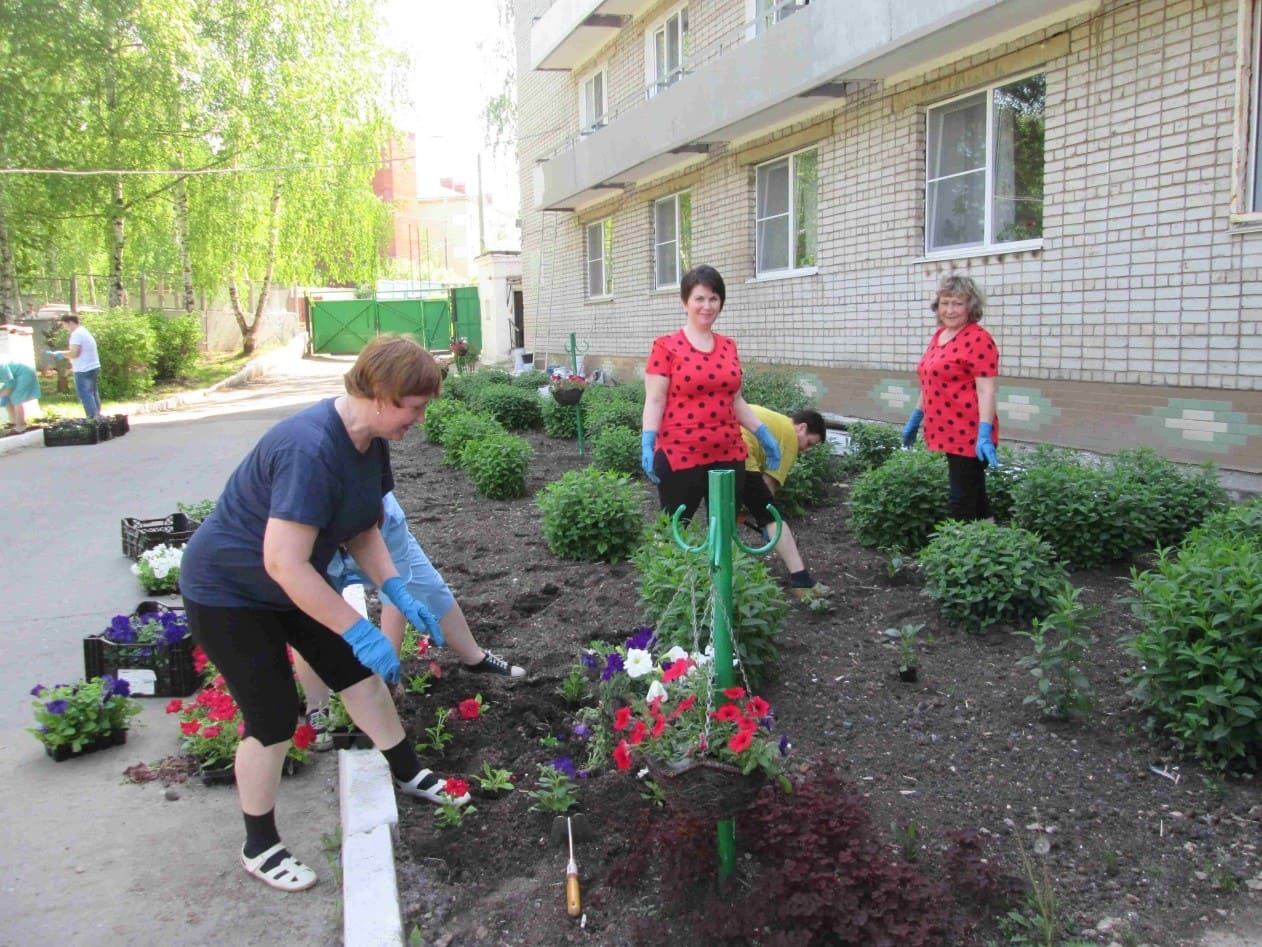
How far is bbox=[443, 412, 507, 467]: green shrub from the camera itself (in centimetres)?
977

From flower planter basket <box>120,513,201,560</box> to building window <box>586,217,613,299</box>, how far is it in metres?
11.1

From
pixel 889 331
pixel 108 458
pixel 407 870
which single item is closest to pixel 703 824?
pixel 407 870

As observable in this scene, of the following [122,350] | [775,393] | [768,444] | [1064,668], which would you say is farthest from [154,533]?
[122,350]

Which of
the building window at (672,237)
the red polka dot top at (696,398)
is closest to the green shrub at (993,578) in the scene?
the red polka dot top at (696,398)

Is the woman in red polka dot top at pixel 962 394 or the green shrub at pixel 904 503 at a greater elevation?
the woman in red polka dot top at pixel 962 394

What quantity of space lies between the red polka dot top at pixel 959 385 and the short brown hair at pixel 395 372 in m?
3.02

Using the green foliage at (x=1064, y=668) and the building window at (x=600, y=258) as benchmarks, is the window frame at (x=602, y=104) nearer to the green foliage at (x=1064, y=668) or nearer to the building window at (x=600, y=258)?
the building window at (x=600, y=258)

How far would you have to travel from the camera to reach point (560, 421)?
12.3m

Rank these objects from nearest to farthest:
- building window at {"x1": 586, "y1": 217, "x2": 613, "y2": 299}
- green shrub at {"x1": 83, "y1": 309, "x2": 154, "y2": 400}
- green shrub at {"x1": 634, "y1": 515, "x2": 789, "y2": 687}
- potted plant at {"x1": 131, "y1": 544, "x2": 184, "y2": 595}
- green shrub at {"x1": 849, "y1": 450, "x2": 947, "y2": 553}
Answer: green shrub at {"x1": 634, "y1": 515, "x2": 789, "y2": 687} → green shrub at {"x1": 849, "y1": 450, "x2": 947, "y2": 553} → potted plant at {"x1": 131, "y1": 544, "x2": 184, "y2": 595} → building window at {"x1": 586, "y1": 217, "x2": 613, "y2": 299} → green shrub at {"x1": 83, "y1": 309, "x2": 154, "y2": 400}

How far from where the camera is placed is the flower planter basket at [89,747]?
3770 mm

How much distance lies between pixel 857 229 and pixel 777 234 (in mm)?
2017

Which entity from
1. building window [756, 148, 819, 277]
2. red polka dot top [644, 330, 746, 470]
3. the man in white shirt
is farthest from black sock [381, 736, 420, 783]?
the man in white shirt

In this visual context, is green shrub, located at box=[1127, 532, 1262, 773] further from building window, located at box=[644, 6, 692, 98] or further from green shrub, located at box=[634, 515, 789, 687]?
building window, located at box=[644, 6, 692, 98]

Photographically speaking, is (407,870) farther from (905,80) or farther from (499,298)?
(499,298)
